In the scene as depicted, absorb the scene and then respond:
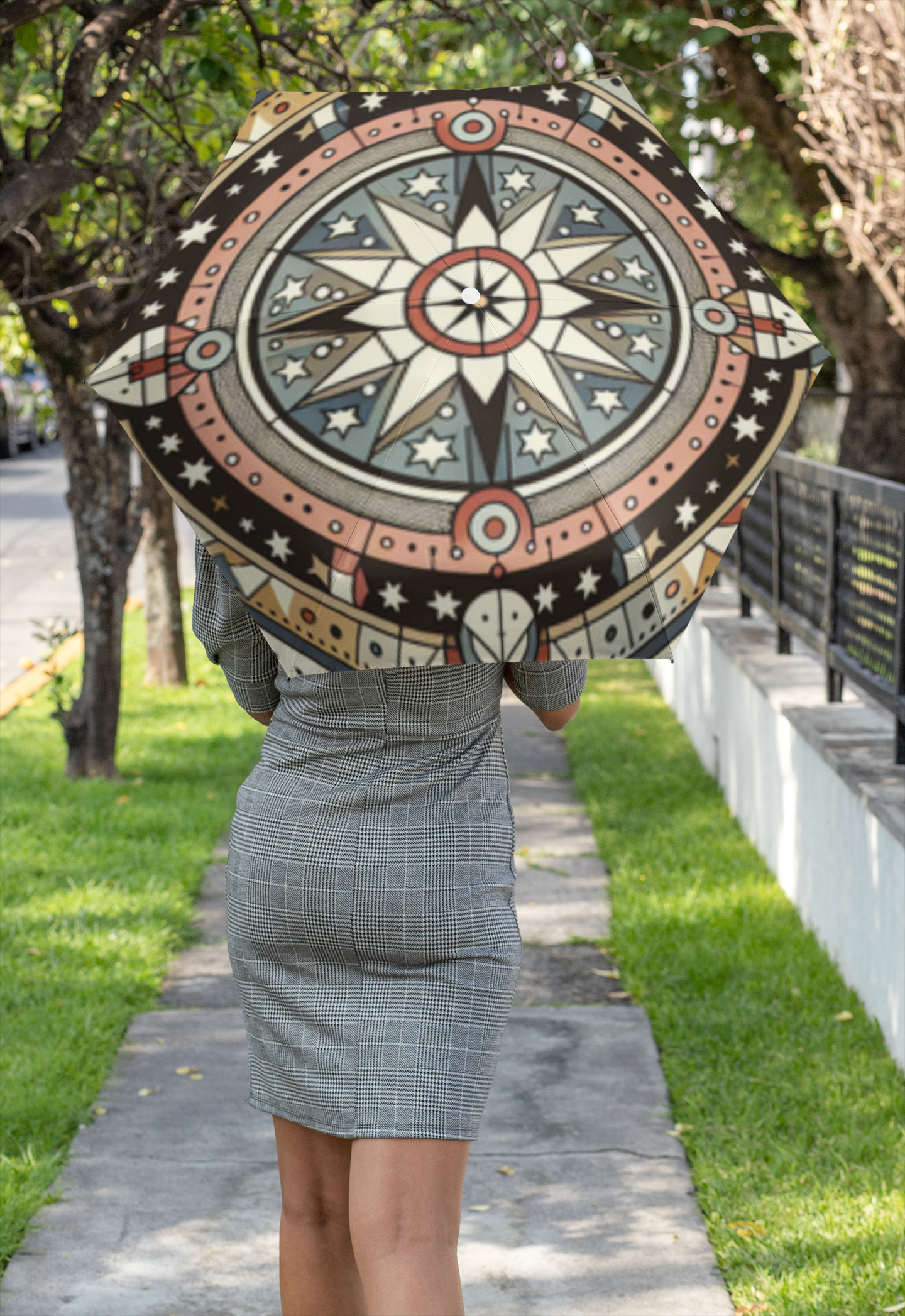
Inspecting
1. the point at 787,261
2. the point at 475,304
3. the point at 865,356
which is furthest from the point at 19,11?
the point at 865,356

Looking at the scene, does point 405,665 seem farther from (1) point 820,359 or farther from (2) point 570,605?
(1) point 820,359

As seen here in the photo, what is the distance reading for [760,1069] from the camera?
4.23m

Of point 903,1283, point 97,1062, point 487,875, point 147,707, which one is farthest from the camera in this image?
point 147,707

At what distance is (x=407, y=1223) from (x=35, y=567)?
15025 mm

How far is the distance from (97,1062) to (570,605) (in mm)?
3040

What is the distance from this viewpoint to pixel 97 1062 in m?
4.35

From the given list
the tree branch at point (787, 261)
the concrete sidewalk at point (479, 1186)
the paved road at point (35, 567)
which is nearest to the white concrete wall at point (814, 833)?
the concrete sidewalk at point (479, 1186)

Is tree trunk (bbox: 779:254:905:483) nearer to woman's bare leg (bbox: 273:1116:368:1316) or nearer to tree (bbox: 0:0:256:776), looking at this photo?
tree (bbox: 0:0:256:776)

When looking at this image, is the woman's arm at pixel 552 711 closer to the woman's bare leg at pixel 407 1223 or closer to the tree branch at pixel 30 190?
the woman's bare leg at pixel 407 1223

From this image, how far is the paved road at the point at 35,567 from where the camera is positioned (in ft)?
40.0

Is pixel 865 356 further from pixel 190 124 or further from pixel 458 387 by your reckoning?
pixel 458 387

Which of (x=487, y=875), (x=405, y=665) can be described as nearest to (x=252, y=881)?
(x=487, y=875)

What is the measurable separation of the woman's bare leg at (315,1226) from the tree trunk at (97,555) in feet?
17.2

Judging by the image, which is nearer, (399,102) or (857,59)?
(399,102)
